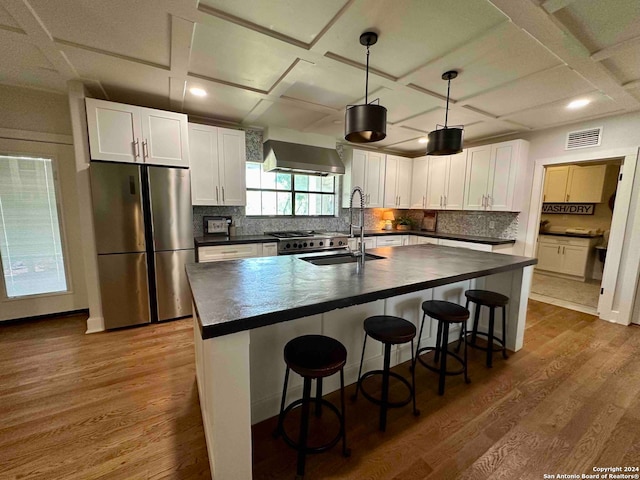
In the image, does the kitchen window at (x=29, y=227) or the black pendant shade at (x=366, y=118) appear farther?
the kitchen window at (x=29, y=227)

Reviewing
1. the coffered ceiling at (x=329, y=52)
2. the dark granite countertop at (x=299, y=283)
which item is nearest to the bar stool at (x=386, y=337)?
the dark granite countertop at (x=299, y=283)

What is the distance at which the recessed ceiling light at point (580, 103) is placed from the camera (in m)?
2.76

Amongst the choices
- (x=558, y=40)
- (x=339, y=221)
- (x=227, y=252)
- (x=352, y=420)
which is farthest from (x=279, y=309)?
(x=339, y=221)

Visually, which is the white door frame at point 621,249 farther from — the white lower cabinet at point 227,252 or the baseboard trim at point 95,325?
the baseboard trim at point 95,325

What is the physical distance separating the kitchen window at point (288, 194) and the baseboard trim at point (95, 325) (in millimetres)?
2217

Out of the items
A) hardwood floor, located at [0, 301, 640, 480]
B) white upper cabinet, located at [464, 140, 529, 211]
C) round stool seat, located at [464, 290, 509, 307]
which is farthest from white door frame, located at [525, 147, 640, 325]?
round stool seat, located at [464, 290, 509, 307]

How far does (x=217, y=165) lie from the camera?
350cm

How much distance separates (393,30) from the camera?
5.67 feet

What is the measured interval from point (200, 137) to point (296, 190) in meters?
1.67

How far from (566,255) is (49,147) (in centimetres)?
847

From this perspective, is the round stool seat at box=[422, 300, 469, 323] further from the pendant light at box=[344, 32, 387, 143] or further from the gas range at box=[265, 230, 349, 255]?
the gas range at box=[265, 230, 349, 255]

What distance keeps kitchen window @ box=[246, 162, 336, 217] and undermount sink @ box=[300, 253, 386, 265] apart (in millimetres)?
2156

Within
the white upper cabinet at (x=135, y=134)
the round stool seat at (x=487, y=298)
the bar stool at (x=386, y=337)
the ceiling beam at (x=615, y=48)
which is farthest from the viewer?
the white upper cabinet at (x=135, y=134)

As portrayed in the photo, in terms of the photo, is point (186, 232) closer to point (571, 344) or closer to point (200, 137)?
point (200, 137)
